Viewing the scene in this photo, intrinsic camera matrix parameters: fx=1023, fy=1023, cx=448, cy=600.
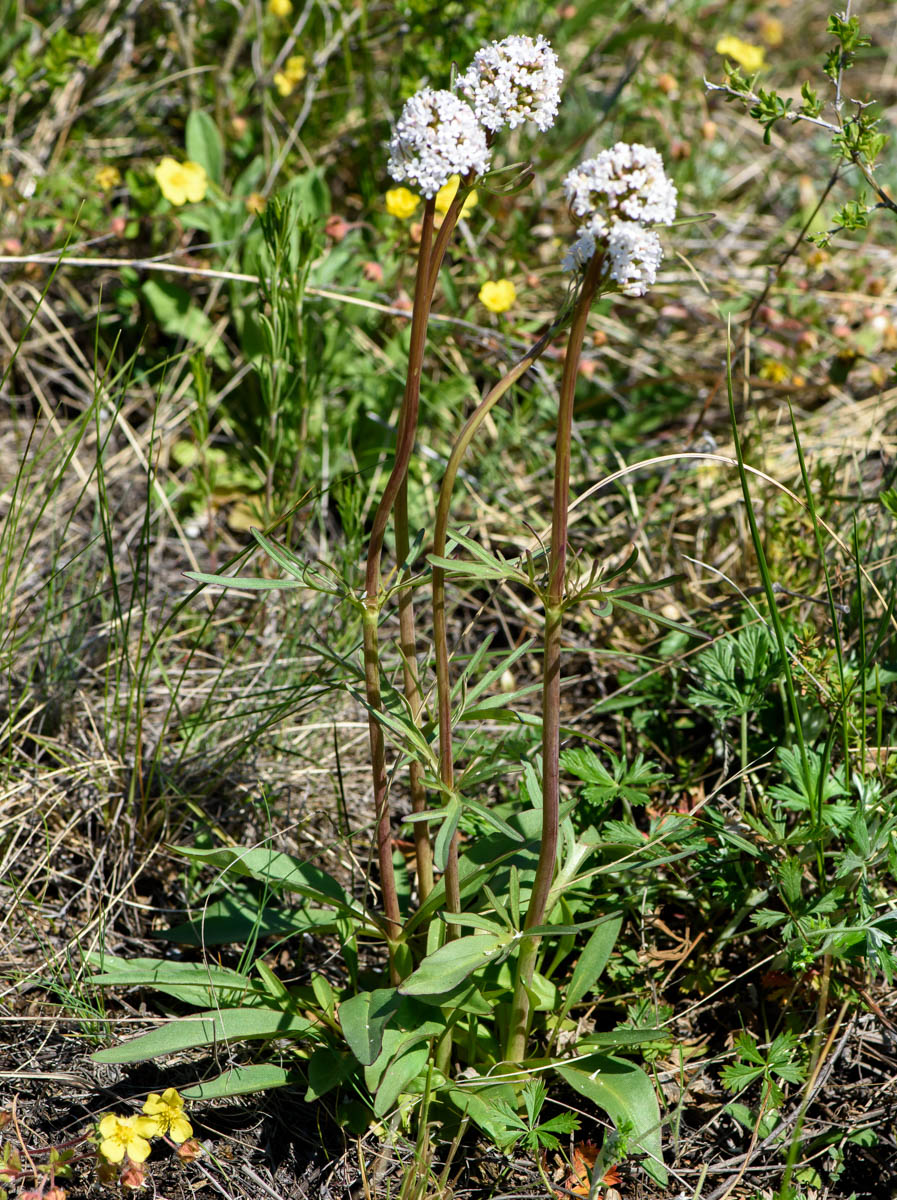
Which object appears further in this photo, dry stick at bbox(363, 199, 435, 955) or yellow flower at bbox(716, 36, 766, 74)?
yellow flower at bbox(716, 36, 766, 74)

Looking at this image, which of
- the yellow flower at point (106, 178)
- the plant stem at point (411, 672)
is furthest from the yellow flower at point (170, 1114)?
the yellow flower at point (106, 178)

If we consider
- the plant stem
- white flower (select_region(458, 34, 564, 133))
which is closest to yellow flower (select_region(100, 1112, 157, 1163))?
the plant stem

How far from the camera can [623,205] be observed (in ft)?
3.94

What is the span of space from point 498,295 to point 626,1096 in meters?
2.13

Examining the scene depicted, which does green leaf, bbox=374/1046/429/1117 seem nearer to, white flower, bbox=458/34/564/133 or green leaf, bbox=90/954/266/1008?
green leaf, bbox=90/954/266/1008

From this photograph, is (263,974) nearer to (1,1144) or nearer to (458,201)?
(1,1144)

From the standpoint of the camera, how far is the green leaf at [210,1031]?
5.17 feet

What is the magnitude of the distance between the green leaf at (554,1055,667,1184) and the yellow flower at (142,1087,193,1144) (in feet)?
1.96

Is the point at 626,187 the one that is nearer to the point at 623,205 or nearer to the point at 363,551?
the point at 623,205

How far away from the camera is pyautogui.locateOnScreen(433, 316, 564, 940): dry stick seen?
1.38 m

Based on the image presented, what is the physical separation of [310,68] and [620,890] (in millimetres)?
2834

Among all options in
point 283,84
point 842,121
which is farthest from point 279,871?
point 283,84

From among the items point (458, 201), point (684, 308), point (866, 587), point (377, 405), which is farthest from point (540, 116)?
point (684, 308)

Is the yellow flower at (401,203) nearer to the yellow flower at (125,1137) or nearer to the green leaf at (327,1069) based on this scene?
the green leaf at (327,1069)
